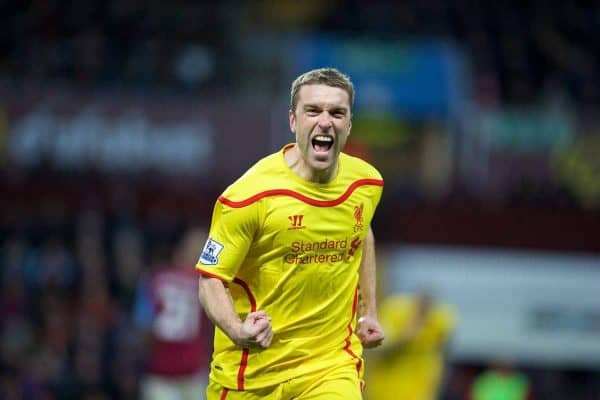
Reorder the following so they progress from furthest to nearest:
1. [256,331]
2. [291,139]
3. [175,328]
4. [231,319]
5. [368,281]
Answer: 1. [291,139]
2. [175,328]
3. [368,281]
4. [231,319]
5. [256,331]

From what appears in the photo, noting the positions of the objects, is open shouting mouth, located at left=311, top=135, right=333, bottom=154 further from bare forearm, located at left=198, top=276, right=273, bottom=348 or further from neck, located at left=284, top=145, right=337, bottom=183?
bare forearm, located at left=198, top=276, right=273, bottom=348

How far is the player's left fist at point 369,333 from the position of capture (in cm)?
552

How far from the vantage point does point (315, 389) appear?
5207 mm

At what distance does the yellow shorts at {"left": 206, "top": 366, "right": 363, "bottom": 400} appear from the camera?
17.0 feet

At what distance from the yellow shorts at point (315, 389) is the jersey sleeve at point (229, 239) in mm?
493

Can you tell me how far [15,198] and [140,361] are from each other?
285 centimetres

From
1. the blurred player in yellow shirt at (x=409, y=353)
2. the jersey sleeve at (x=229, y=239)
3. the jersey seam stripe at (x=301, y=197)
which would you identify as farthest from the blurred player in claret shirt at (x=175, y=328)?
the jersey sleeve at (x=229, y=239)

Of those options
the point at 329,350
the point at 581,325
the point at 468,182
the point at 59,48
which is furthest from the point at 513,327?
the point at 329,350

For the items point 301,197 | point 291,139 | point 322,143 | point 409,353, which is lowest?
point 409,353

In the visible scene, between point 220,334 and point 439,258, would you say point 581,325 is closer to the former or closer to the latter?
point 439,258

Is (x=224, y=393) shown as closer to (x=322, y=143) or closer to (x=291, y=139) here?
(x=322, y=143)

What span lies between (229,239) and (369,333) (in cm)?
83

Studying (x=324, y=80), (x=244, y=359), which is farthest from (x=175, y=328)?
(x=324, y=80)

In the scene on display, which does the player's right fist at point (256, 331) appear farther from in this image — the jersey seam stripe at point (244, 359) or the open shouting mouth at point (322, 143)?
the open shouting mouth at point (322, 143)
